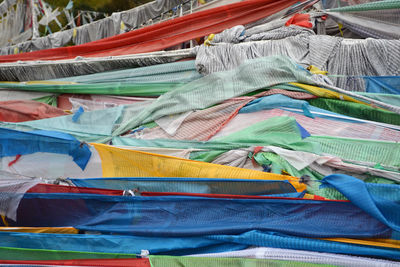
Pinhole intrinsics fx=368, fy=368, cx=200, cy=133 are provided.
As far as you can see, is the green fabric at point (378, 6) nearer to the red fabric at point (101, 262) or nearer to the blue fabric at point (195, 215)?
the blue fabric at point (195, 215)

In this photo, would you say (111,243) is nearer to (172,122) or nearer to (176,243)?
(176,243)

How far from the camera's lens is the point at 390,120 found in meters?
2.87

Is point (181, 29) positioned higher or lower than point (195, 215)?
higher

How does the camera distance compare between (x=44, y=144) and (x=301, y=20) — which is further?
(x=301, y=20)

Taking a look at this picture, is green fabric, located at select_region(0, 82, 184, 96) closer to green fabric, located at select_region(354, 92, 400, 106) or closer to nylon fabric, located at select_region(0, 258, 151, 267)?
green fabric, located at select_region(354, 92, 400, 106)

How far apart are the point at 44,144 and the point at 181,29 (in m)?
2.41

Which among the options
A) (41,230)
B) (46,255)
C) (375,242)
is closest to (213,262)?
(375,242)

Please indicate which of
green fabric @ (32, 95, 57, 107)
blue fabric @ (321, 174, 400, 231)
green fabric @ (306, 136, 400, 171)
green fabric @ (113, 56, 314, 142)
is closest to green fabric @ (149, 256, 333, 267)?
blue fabric @ (321, 174, 400, 231)

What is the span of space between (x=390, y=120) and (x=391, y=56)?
63 cm

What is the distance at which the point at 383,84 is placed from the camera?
3074mm

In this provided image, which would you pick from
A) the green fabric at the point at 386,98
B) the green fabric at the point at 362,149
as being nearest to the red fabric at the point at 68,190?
the green fabric at the point at 362,149

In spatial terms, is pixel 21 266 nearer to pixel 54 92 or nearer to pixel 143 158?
pixel 143 158

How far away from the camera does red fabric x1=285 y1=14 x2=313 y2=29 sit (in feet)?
12.8

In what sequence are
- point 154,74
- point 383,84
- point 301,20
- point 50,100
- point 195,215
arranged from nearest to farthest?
1. point 195,215
2. point 383,84
3. point 301,20
4. point 154,74
5. point 50,100
